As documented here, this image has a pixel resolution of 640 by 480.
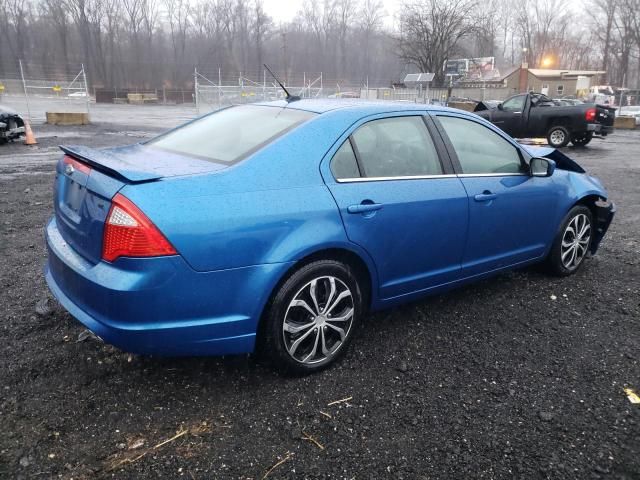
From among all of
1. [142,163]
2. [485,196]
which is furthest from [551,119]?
[142,163]

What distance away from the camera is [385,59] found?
9219 cm

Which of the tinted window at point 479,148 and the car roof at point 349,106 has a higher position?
the car roof at point 349,106

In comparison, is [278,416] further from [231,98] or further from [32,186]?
[231,98]

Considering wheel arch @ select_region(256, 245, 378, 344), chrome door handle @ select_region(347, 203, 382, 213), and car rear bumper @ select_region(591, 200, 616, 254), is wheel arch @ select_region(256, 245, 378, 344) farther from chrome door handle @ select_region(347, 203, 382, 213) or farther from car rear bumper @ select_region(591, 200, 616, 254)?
car rear bumper @ select_region(591, 200, 616, 254)

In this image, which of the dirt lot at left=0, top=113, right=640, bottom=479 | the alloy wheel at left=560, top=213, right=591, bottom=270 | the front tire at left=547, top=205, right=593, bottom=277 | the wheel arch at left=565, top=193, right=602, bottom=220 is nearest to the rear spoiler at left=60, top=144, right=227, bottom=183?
the dirt lot at left=0, top=113, right=640, bottom=479

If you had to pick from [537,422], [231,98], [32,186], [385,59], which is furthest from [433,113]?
[385,59]

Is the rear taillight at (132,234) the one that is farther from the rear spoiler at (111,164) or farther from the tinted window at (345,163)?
the tinted window at (345,163)

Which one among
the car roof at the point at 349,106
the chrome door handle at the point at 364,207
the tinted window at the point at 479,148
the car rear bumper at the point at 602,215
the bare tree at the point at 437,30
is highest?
the bare tree at the point at 437,30

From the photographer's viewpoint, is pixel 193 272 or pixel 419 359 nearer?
pixel 193 272

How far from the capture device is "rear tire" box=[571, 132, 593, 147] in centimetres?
1547

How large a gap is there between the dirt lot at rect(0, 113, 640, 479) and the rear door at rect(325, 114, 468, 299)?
1.68 ft

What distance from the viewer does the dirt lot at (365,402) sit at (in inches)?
92.0

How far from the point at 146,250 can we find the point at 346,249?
1.10 meters

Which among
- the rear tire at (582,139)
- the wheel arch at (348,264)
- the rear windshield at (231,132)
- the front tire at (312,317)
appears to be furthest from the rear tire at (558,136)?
the front tire at (312,317)
